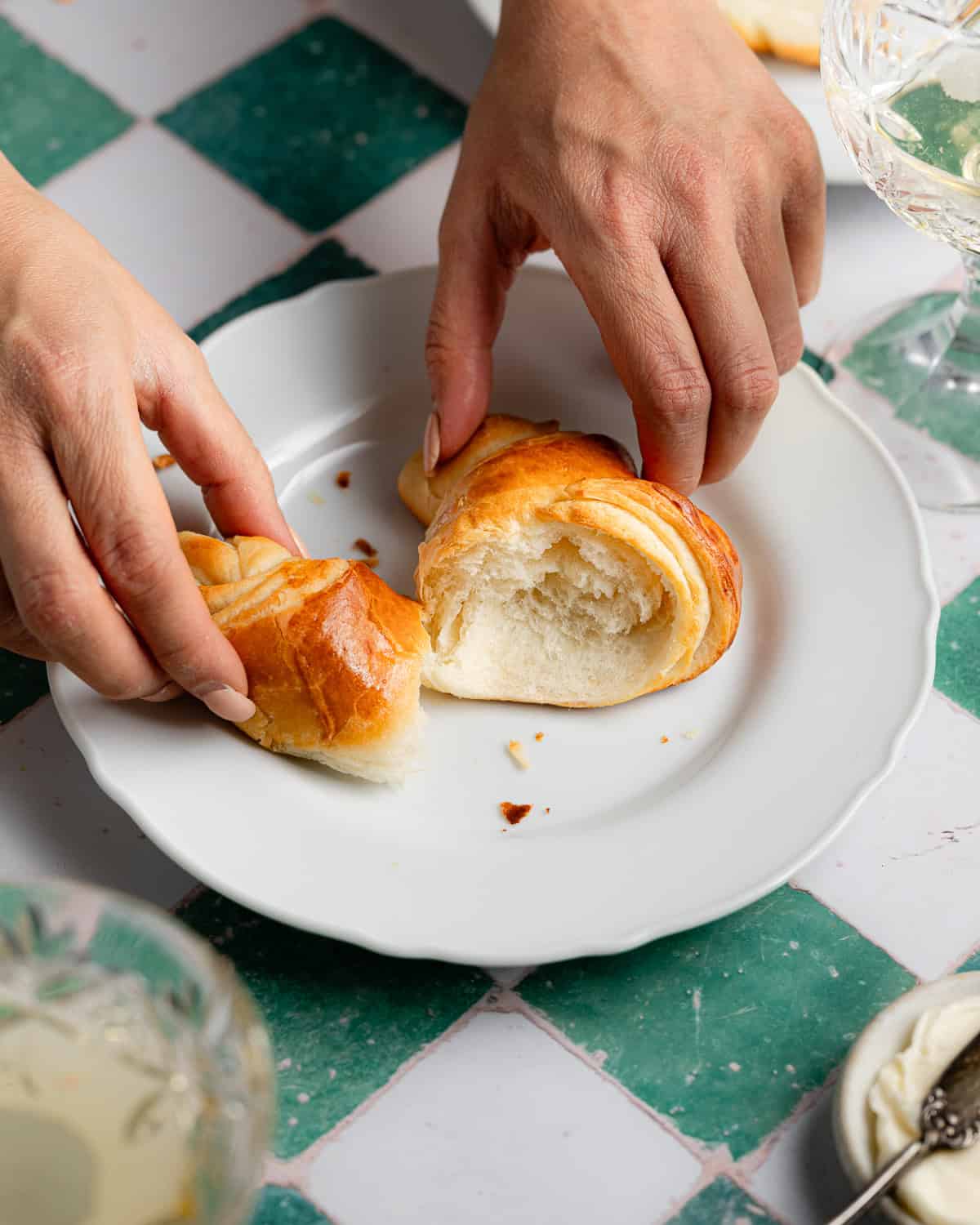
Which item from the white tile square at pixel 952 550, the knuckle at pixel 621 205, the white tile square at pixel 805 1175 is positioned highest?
the knuckle at pixel 621 205

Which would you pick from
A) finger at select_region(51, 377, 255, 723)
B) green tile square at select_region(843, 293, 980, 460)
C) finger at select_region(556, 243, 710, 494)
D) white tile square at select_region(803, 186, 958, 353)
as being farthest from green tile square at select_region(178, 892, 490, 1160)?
white tile square at select_region(803, 186, 958, 353)

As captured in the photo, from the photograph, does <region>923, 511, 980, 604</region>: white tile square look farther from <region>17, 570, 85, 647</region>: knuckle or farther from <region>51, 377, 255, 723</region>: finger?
<region>17, 570, 85, 647</region>: knuckle

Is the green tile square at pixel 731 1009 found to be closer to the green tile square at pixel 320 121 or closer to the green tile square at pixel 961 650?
the green tile square at pixel 961 650

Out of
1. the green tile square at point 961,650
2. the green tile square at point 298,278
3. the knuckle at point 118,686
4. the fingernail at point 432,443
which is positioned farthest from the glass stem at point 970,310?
the knuckle at point 118,686

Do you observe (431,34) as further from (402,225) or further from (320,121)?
(402,225)

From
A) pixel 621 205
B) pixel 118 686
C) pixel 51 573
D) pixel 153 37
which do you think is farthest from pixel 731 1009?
pixel 153 37
